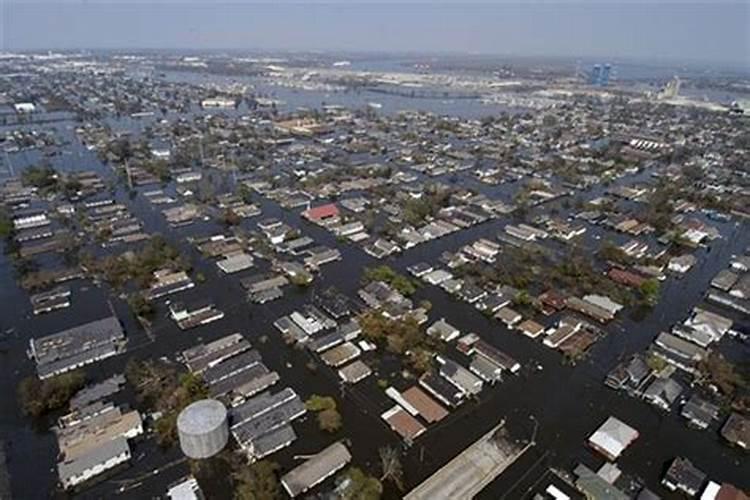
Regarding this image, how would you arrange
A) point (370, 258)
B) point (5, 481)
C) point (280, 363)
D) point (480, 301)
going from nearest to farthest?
point (5, 481) < point (280, 363) < point (480, 301) < point (370, 258)


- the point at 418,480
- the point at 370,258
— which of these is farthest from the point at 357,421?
the point at 370,258

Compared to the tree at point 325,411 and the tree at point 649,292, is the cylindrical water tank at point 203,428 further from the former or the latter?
the tree at point 649,292

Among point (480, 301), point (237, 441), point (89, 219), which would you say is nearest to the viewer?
point (237, 441)

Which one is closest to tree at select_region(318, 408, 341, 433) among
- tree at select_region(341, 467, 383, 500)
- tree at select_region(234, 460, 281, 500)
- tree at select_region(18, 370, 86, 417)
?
tree at select_region(234, 460, 281, 500)

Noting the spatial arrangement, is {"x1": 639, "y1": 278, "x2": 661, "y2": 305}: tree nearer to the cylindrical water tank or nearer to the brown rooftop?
the brown rooftop

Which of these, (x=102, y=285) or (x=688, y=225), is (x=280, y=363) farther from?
(x=688, y=225)
